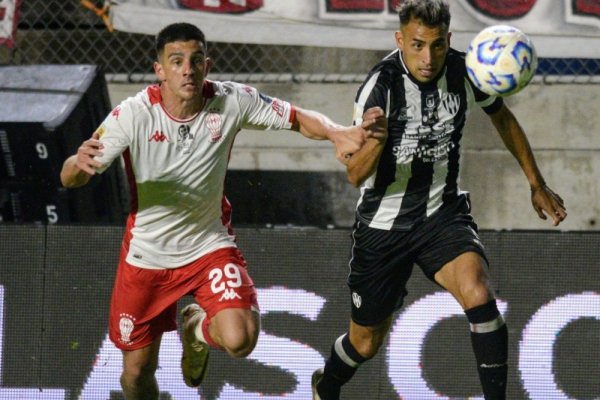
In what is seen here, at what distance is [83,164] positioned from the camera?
5363 millimetres

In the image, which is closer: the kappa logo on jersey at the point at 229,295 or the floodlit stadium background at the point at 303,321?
the kappa logo on jersey at the point at 229,295

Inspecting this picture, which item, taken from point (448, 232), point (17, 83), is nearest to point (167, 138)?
point (448, 232)

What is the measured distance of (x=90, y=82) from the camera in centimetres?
811

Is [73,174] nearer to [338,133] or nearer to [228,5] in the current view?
[338,133]

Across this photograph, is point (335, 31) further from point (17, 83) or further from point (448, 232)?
point (448, 232)

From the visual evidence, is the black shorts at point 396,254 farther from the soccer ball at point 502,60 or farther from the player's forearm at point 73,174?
the player's forearm at point 73,174

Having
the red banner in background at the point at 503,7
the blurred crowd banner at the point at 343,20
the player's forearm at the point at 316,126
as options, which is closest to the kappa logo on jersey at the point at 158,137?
the player's forearm at the point at 316,126

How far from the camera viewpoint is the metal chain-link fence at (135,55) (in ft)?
29.7

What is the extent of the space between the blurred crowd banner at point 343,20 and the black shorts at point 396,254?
104 inches

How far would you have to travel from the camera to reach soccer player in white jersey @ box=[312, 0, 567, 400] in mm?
5680

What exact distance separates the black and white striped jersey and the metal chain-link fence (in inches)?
120

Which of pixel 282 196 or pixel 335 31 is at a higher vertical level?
pixel 335 31

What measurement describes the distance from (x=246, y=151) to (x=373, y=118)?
3959 millimetres

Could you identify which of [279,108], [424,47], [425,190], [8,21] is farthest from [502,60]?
[8,21]
